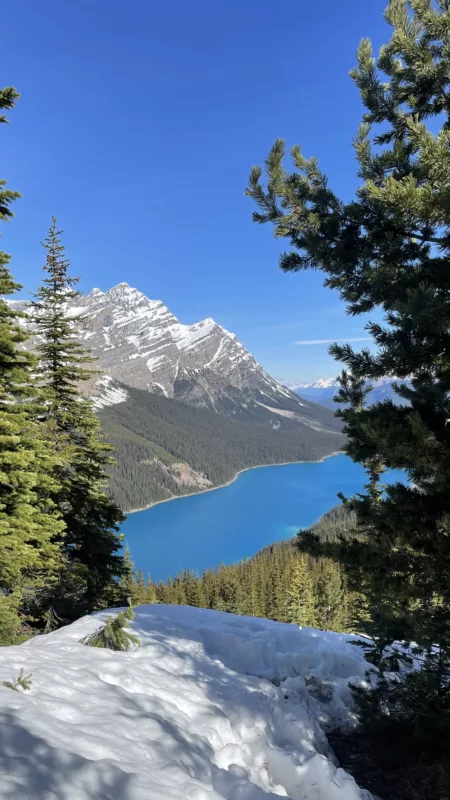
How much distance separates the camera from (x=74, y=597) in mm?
14586

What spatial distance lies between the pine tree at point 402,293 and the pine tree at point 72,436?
33.7 feet

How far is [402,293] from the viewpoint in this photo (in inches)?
187

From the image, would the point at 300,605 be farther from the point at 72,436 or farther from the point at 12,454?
the point at 12,454

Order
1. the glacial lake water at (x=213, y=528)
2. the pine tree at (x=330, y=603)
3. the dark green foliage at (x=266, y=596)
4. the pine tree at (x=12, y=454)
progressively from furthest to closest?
the glacial lake water at (x=213, y=528)
the pine tree at (x=330, y=603)
the dark green foliage at (x=266, y=596)
the pine tree at (x=12, y=454)

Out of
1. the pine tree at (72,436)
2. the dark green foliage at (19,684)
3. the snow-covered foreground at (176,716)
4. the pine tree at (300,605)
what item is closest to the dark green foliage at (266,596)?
the pine tree at (300,605)

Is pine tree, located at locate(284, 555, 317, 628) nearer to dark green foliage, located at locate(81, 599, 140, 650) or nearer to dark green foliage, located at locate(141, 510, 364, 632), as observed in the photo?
dark green foliage, located at locate(141, 510, 364, 632)

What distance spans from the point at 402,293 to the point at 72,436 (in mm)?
12783

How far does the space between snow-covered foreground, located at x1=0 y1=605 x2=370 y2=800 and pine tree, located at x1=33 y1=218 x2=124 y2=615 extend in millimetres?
5655

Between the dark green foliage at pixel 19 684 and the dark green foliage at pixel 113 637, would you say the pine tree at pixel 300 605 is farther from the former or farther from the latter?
the dark green foliage at pixel 19 684

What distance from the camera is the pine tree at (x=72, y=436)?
14.0m

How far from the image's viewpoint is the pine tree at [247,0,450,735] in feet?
13.5

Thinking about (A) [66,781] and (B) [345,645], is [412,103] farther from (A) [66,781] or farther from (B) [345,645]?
(B) [345,645]

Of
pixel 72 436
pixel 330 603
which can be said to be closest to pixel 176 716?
pixel 72 436

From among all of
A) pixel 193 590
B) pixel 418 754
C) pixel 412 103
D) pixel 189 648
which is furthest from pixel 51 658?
pixel 193 590
